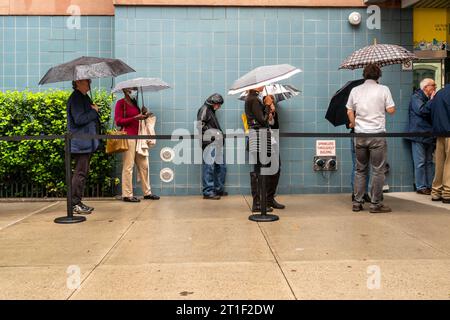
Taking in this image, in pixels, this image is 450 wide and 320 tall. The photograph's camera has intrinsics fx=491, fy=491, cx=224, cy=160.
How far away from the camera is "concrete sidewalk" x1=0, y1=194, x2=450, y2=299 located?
11.7 ft

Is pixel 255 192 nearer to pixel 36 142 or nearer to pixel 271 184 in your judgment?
pixel 271 184

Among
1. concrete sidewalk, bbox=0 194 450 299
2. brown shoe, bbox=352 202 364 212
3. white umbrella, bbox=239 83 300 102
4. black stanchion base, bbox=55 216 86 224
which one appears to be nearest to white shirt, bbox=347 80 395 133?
brown shoe, bbox=352 202 364 212

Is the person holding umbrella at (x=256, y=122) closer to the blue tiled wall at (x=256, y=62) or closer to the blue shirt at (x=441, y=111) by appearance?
the blue tiled wall at (x=256, y=62)

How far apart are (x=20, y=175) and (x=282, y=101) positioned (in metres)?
4.60

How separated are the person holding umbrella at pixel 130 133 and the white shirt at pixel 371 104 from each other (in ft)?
10.8

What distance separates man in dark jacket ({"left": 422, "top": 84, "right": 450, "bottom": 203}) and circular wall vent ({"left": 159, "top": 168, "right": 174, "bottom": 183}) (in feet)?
14.0

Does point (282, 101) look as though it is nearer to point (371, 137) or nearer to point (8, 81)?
point (371, 137)

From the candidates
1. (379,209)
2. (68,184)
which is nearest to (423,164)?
(379,209)

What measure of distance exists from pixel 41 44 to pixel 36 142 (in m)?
2.15

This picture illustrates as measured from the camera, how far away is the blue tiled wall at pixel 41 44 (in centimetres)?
882

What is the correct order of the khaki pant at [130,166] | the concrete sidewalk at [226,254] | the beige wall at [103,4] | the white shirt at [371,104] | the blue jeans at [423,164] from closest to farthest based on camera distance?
the concrete sidewalk at [226,254], the white shirt at [371,104], the khaki pant at [130,166], the blue jeans at [423,164], the beige wall at [103,4]

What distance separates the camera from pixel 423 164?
27.1 feet

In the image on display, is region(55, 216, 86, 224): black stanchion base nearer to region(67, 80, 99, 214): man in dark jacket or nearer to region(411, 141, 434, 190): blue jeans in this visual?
region(67, 80, 99, 214): man in dark jacket

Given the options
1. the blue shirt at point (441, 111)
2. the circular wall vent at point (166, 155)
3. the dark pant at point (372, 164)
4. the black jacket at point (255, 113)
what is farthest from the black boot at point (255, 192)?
the blue shirt at point (441, 111)
